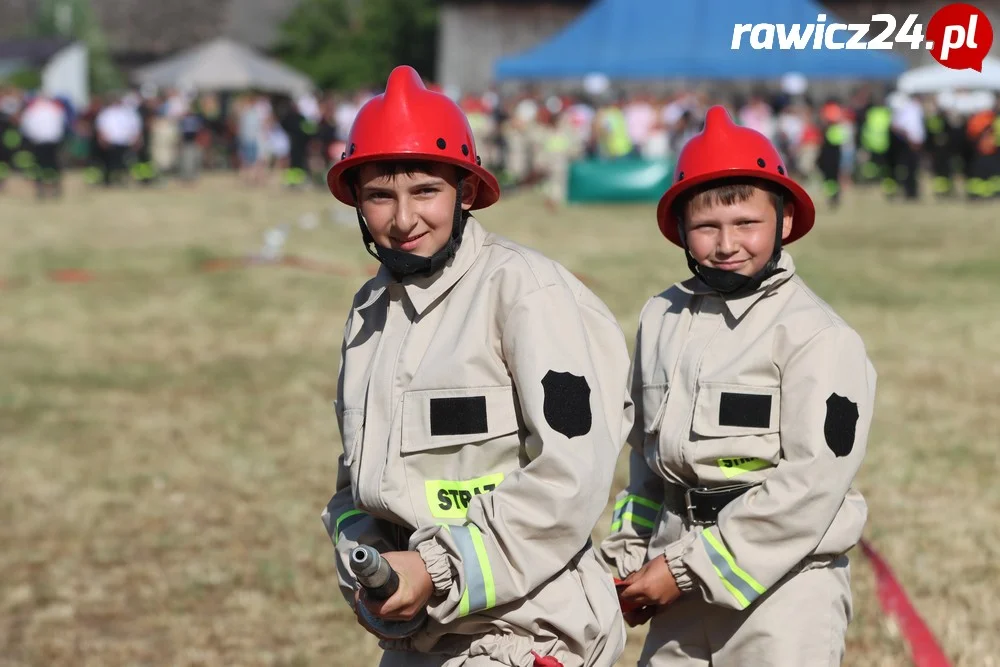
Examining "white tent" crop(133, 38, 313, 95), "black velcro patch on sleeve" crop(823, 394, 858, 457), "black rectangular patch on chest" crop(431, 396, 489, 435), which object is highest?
"white tent" crop(133, 38, 313, 95)

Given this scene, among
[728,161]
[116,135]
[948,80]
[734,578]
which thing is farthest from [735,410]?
[948,80]

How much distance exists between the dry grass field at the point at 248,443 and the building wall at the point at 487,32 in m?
31.7

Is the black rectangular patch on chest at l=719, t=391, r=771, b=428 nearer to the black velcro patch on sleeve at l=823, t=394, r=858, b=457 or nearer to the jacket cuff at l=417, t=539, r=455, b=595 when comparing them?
the black velcro patch on sleeve at l=823, t=394, r=858, b=457

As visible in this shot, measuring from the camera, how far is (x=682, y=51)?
29234 millimetres

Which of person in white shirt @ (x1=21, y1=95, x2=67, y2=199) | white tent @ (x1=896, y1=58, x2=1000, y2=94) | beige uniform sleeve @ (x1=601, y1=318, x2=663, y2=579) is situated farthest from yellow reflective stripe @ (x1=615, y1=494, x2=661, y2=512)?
white tent @ (x1=896, y1=58, x2=1000, y2=94)

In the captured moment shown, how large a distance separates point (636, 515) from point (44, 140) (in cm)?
2447

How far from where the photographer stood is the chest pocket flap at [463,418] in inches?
97.9

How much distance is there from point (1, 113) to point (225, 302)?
66.4 feet

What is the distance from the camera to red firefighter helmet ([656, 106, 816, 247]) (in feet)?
9.81

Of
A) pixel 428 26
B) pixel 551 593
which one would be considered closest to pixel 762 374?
pixel 551 593

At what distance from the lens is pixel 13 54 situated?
5584 cm

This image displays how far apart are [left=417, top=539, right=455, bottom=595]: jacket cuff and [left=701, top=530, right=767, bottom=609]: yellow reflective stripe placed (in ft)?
2.32

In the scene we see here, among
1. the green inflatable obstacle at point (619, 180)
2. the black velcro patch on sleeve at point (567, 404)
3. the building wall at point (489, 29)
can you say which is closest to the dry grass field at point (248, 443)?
the black velcro patch on sleeve at point (567, 404)

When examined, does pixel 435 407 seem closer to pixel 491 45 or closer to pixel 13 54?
pixel 491 45
